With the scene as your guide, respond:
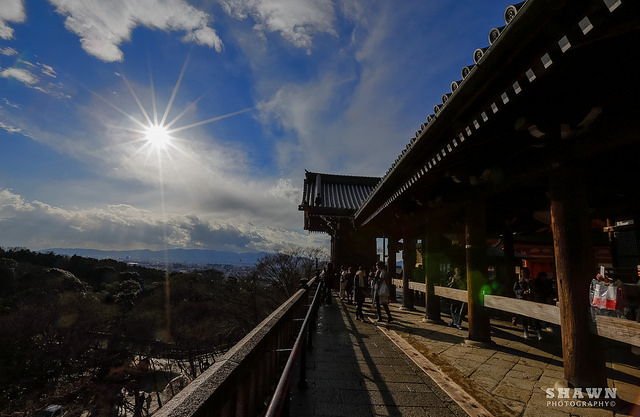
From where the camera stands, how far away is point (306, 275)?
3112 cm

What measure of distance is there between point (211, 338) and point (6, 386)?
1668 cm

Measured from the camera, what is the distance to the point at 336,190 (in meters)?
18.5

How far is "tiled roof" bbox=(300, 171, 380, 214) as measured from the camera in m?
15.9

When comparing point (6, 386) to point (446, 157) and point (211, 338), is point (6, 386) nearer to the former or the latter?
point (211, 338)

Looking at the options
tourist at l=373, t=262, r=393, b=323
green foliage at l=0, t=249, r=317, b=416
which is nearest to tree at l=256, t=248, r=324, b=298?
green foliage at l=0, t=249, r=317, b=416

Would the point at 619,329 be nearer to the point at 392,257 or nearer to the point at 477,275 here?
the point at 477,275

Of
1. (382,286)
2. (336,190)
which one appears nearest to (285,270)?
(336,190)

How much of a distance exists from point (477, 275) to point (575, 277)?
228 cm

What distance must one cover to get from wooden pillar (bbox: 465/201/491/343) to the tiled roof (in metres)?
9.03

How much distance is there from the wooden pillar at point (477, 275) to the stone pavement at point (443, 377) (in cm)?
34

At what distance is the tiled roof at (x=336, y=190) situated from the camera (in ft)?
52.0

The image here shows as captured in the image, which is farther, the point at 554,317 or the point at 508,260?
the point at 508,260

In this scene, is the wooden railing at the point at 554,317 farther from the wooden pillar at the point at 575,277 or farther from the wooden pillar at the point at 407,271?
the wooden pillar at the point at 407,271

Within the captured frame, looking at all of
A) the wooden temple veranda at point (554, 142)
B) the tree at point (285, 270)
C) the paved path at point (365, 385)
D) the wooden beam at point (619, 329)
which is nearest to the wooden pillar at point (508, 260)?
the wooden temple veranda at point (554, 142)
